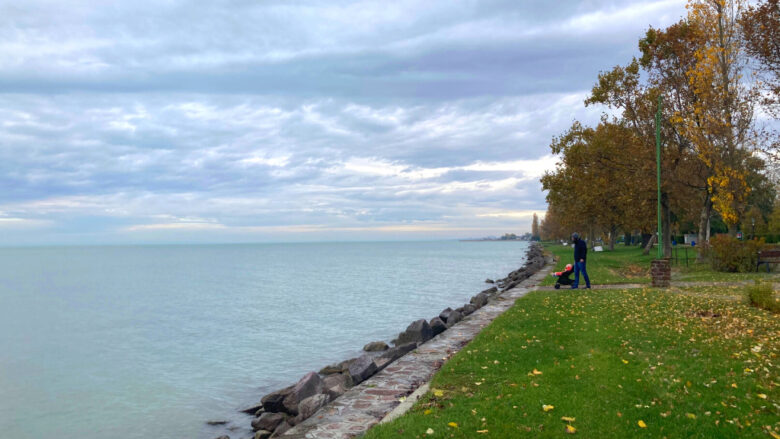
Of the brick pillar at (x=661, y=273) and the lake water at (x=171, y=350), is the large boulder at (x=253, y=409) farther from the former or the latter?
the brick pillar at (x=661, y=273)

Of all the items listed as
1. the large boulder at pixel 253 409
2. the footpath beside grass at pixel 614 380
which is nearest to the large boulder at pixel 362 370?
the footpath beside grass at pixel 614 380

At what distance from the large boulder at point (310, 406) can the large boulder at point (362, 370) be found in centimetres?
170

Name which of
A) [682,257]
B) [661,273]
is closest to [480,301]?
[661,273]

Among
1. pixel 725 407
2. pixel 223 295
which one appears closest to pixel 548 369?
pixel 725 407

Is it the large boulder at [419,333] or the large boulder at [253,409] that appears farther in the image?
the large boulder at [419,333]

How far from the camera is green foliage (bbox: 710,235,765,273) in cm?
2383

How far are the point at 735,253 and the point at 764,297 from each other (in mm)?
13418

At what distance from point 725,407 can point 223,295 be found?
39.7 m

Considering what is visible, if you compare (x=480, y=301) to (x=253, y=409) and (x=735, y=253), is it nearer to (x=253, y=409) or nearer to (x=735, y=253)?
(x=735, y=253)

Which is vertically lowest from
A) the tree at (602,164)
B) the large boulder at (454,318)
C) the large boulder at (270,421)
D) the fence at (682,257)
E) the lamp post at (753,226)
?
the large boulder at (270,421)

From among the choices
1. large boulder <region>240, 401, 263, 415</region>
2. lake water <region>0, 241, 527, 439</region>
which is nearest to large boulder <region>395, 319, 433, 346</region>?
lake water <region>0, 241, 527, 439</region>

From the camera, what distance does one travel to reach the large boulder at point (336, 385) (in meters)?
9.96

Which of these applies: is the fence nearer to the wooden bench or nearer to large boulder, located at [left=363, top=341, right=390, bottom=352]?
the wooden bench

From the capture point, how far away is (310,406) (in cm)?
903
